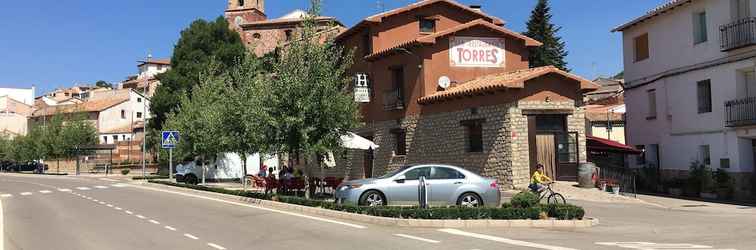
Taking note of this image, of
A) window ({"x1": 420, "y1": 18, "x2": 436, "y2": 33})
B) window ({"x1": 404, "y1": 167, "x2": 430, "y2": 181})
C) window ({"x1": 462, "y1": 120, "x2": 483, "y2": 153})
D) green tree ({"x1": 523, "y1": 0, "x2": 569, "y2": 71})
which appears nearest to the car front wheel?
window ({"x1": 404, "y1": 167, "x2": 430, "y2": 181})

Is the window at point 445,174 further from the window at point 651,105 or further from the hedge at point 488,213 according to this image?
the window at point 651,105

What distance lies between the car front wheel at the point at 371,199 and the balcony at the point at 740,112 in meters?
14.2

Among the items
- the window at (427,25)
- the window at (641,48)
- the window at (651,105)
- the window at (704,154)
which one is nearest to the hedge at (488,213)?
the window at (704,154)

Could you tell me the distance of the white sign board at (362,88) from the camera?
107 feet

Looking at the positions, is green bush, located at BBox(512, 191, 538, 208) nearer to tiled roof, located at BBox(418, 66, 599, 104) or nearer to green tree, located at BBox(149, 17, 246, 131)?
tiled roof, located at BBox(418, 66, 599, 104)

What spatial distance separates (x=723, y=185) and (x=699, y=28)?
22.1ft

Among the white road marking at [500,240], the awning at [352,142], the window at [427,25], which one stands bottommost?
the white road marking at [500,240]

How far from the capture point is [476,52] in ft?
98.6

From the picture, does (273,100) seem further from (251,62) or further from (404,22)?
(404,22)

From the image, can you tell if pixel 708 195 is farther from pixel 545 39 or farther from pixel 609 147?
pixel 545 39

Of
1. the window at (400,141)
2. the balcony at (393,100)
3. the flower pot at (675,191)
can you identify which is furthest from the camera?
the balcony at (393,100)

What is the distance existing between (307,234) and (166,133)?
21658mm

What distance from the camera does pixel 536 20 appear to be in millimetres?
54344

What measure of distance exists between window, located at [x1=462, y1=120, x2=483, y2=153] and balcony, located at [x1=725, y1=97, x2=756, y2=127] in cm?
917
